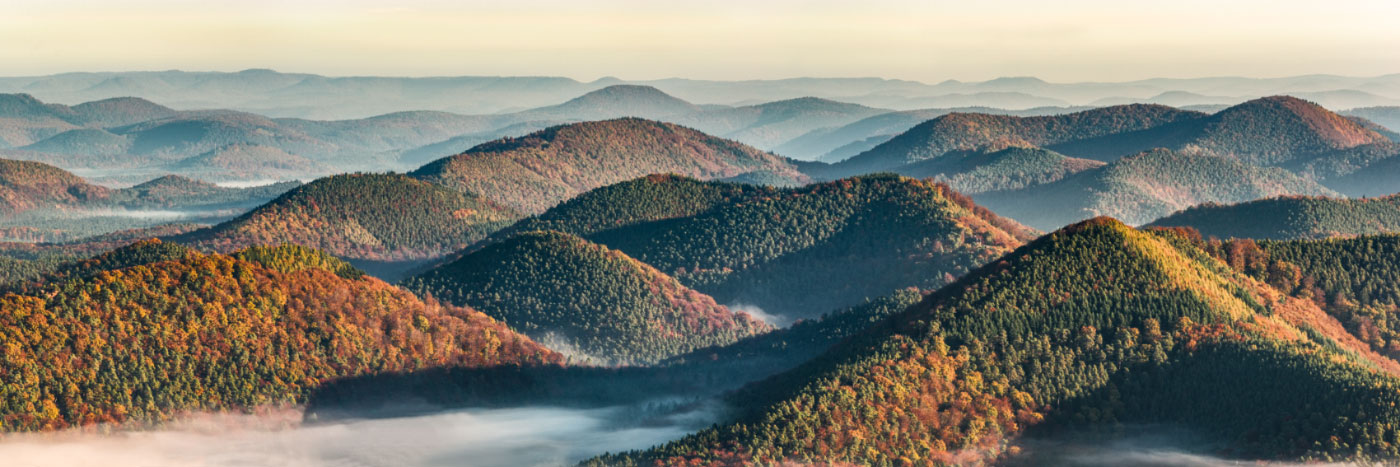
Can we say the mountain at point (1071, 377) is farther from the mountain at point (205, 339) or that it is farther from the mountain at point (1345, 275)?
the mountain at point (205, 339)

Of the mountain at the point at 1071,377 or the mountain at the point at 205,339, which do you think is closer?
the mountain at the point at 1071,377

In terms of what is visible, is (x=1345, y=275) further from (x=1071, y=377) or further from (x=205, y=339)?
(x=205, y=339)

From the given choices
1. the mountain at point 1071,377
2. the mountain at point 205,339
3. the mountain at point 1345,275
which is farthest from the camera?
the mountain at point 1345,275

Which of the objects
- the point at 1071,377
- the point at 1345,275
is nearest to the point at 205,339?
the point at 1071,377

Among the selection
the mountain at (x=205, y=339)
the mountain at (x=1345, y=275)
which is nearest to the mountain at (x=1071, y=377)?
the mountain at (x=1345, y=275)

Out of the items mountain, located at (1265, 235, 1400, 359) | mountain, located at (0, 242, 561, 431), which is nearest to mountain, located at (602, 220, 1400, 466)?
mountain, located at (1265, 235, 1400, 359)

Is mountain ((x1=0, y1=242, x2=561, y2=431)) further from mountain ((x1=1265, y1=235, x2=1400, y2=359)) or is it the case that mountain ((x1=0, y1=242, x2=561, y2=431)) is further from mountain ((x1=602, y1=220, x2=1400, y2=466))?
mountain ((x1=1265, y1=235, x2=1400, y2=359))
